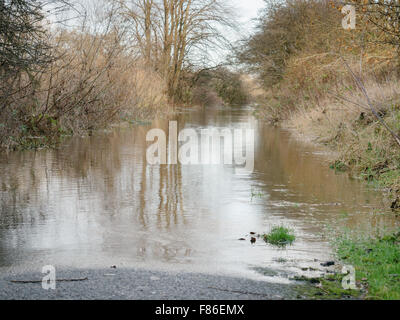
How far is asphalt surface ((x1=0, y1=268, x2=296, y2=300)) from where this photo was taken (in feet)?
14.3

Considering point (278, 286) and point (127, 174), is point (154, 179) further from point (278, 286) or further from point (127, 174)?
point (278, 286)

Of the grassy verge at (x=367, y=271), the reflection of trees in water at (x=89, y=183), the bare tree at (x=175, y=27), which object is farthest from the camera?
the bare tree at (x=175, y=27)

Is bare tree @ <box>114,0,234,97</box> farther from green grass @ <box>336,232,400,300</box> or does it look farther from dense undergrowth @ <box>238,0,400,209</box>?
green grass @ <box>336,232,400,300</box>

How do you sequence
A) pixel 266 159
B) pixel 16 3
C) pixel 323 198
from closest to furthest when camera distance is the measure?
pixel 323 198 → pixel 16 3 → pixel 266 159

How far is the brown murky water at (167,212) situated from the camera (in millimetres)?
5770

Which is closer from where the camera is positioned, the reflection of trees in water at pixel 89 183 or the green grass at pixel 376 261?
the green grass at pixel 376 261

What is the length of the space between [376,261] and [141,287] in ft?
8.04

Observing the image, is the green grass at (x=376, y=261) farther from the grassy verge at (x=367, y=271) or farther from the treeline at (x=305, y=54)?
the treeline at (x=305, y=54)

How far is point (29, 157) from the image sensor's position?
13.7m

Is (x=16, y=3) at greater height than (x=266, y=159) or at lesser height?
greater

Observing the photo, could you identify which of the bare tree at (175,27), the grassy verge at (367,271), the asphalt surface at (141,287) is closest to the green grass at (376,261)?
the grassy verge at (367,271)

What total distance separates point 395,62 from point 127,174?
10.6m

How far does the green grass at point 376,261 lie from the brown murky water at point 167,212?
29 centimetres
